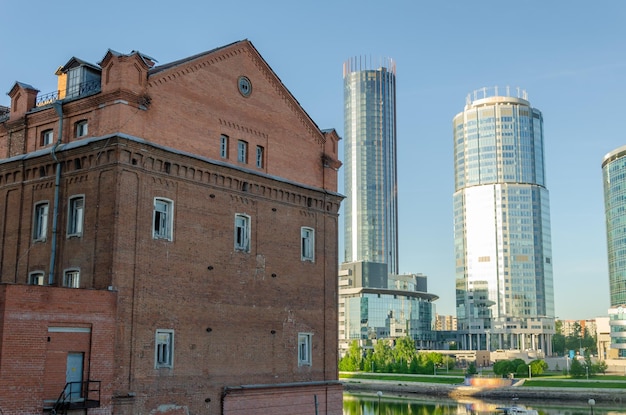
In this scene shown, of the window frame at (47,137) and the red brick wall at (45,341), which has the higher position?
the window frame at (47,137)

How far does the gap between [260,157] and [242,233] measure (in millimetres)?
4415

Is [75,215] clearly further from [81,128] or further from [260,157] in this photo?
[260,157]

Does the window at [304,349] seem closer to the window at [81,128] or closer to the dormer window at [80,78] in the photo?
the window at [81,128]

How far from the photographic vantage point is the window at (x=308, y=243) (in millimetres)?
39750

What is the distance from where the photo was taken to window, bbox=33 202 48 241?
3291 centimetres

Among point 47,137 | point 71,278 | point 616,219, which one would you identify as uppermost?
point 616,219

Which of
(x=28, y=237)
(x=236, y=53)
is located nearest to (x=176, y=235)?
(x=28, y=237)

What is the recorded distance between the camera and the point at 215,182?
34844 mm

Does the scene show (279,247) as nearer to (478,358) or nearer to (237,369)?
(237,369)

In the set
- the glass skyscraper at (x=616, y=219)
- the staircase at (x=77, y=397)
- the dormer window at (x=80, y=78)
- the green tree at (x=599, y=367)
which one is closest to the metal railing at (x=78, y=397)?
the staircase at (x=77, y=397)

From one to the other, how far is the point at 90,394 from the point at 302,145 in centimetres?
1843

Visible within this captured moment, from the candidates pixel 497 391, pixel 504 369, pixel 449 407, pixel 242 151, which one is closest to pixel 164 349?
pixel 242 151

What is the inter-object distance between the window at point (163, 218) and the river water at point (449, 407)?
4059 cm

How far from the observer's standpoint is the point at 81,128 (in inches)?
1284
